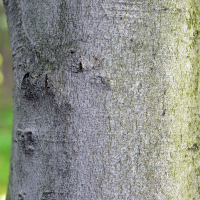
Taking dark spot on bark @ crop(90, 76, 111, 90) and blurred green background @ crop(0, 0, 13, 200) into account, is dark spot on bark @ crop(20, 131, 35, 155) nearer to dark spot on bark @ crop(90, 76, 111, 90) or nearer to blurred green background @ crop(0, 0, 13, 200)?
dark spot on bark @ crop(90, 76, 111, 90)

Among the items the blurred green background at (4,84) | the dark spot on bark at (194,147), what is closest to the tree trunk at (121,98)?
the dark spot on bark at (194,147)

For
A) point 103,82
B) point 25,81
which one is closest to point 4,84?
point 25,81

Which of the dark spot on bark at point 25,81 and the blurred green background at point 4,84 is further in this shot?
the blurred green background at point 4,84

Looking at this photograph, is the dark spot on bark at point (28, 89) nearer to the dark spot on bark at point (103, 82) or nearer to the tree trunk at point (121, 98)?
the tree trunk at point (121, 98)

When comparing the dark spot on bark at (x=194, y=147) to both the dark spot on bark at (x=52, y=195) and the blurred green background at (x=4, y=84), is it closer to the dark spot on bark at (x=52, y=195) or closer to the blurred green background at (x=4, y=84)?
the dark spot on bark at (x=52, y=195)

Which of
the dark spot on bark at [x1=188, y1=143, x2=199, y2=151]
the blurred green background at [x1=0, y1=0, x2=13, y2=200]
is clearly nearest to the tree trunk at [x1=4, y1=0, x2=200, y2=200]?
the dark spot on bark at [x1=188, y1=143, x2=199, y2=151]

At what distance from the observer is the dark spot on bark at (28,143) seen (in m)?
0.60

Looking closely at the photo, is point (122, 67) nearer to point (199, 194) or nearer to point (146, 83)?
point (146, 83)

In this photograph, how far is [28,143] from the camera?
606 mm

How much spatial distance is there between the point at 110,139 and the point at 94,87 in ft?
0.43

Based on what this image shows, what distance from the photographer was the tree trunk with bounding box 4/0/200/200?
1.69 feet

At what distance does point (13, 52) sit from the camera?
2.29 feet

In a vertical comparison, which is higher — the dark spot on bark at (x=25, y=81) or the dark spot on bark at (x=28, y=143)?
the dark spot on bark at (x=25, y=81)

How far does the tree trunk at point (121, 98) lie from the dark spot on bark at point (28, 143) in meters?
0.06
